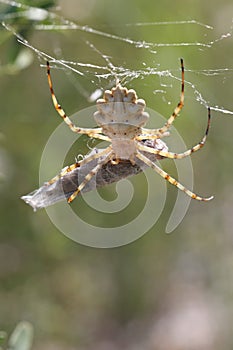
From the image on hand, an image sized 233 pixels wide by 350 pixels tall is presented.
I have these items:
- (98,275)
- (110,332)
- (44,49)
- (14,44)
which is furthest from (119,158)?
(110,332)

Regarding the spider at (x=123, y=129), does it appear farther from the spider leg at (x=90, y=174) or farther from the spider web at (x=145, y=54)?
the spider web at (x=145, y=54)

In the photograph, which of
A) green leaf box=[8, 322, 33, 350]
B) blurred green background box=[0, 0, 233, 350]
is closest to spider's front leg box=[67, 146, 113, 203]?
green leaf box=[8, 322, 33, 350]

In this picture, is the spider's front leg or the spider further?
the spider's front leg

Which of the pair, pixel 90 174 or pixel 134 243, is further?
pixel 134 243

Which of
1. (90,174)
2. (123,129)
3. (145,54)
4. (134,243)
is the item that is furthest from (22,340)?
(134,243)

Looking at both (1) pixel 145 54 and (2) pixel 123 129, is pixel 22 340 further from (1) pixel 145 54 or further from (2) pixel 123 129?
(1) pixel 145 54

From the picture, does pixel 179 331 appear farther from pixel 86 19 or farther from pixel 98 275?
pixel 86 19

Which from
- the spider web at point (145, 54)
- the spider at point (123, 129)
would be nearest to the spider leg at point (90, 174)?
the spider at point (123, 129)

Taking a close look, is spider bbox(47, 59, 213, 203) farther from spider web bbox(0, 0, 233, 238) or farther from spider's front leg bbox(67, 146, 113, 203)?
spider web bbox(0, 0, 233, 238)

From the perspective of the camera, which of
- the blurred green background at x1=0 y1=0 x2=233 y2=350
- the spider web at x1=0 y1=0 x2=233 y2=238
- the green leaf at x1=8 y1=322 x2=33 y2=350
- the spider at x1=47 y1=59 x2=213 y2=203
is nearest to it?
the spider at x1=47 y1=59 x2=213 y2=203
